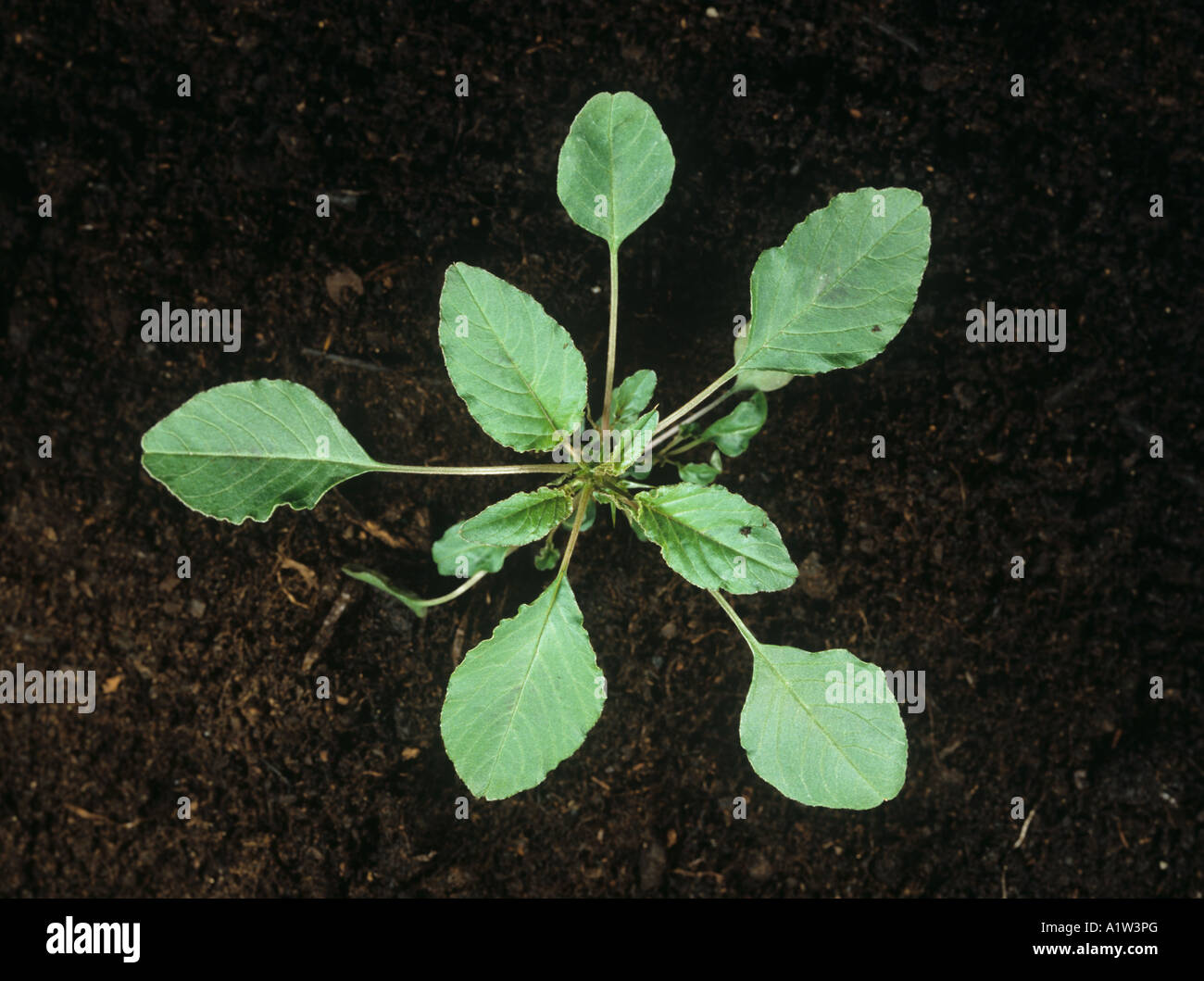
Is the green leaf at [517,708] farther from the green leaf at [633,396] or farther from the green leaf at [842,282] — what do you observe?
the green leaf at [842,282]

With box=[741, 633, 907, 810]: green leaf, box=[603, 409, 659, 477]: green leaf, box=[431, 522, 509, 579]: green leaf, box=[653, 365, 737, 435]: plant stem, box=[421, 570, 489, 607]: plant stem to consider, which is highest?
box=[653, 365, 737, 435]: plant stem

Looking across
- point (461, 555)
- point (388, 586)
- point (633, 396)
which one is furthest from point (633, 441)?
point (388, 586)

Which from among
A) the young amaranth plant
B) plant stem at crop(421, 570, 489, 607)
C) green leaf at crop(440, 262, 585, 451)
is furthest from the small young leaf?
plant stem at crop(421, 570, 489, 607)

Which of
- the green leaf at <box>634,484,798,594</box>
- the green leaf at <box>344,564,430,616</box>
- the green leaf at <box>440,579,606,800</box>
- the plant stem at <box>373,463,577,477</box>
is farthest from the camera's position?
the green leaf at <box>344,564,430,616</box>

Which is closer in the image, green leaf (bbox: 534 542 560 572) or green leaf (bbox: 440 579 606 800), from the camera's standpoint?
green leaf (bbox: 440 579 606 800)

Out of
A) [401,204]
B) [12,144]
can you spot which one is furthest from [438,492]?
[12,144]

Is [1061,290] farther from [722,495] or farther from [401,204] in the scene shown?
[401,204]

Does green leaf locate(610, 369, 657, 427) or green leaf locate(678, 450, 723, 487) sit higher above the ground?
green leaf locate(610, 369, 657, 427)

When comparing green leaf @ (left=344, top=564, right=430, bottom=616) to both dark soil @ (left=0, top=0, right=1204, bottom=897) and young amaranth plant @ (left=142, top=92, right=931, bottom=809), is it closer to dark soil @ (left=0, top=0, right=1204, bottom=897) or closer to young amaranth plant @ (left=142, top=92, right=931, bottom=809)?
dark soil @ (left=0, top=0, right=1204, bottom=897)

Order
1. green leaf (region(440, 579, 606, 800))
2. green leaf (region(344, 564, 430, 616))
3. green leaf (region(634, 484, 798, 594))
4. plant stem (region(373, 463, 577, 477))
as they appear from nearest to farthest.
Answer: green leaf (region(634, 484, 798, 594))
green leaf (region(440, 579, 606, 800))
plant stem (region(373, 463, 577, 477))
green leaf (region(344, 564, 430, 616))
